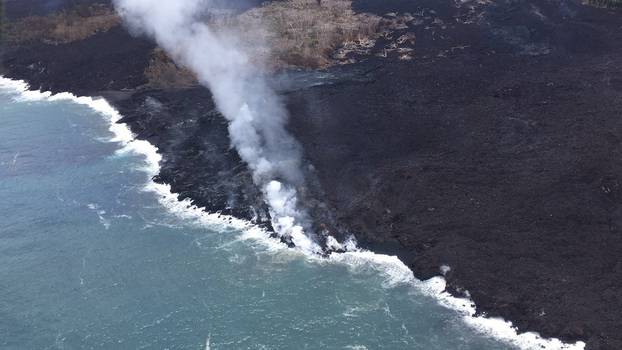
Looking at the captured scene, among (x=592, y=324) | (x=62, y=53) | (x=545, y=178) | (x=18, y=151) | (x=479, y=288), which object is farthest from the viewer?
(x=62, y=53)

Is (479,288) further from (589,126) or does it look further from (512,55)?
(512,55)

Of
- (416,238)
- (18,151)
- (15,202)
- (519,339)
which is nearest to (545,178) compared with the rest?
(416,238)

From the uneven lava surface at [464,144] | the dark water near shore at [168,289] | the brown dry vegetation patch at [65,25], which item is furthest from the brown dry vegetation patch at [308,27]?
the dark water near shore at [168,289]

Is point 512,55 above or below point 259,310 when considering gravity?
above

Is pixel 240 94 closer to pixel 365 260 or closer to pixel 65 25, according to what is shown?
pixel 365 260

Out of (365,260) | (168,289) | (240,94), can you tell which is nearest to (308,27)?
(240,94)

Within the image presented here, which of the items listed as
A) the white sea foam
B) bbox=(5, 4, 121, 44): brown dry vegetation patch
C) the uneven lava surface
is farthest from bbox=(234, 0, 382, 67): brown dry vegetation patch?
the white sea foam
